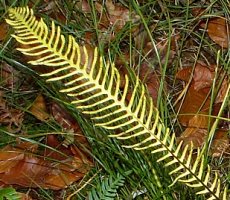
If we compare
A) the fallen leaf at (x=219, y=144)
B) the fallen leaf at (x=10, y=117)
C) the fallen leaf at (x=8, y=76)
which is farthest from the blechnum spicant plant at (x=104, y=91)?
the fallen leaf at (x=8, y=76)

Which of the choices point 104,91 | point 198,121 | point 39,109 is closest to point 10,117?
point 39,109

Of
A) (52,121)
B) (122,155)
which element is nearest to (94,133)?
(122,155)

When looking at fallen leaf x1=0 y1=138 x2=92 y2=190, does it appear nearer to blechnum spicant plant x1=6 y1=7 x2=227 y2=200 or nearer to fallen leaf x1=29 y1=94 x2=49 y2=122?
fallen leaf x1=29 y1=94 x2=49 y2=122

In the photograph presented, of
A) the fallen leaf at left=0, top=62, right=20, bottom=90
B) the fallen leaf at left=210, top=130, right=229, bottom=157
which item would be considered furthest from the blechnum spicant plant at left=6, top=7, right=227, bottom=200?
the fallen leaf at left=0, top=62, right=20, bottom=90

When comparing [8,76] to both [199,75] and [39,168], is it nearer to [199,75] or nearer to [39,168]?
[39,168]

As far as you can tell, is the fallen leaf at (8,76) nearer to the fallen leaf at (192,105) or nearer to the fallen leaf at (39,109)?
the fallen leaf at (39,109)
